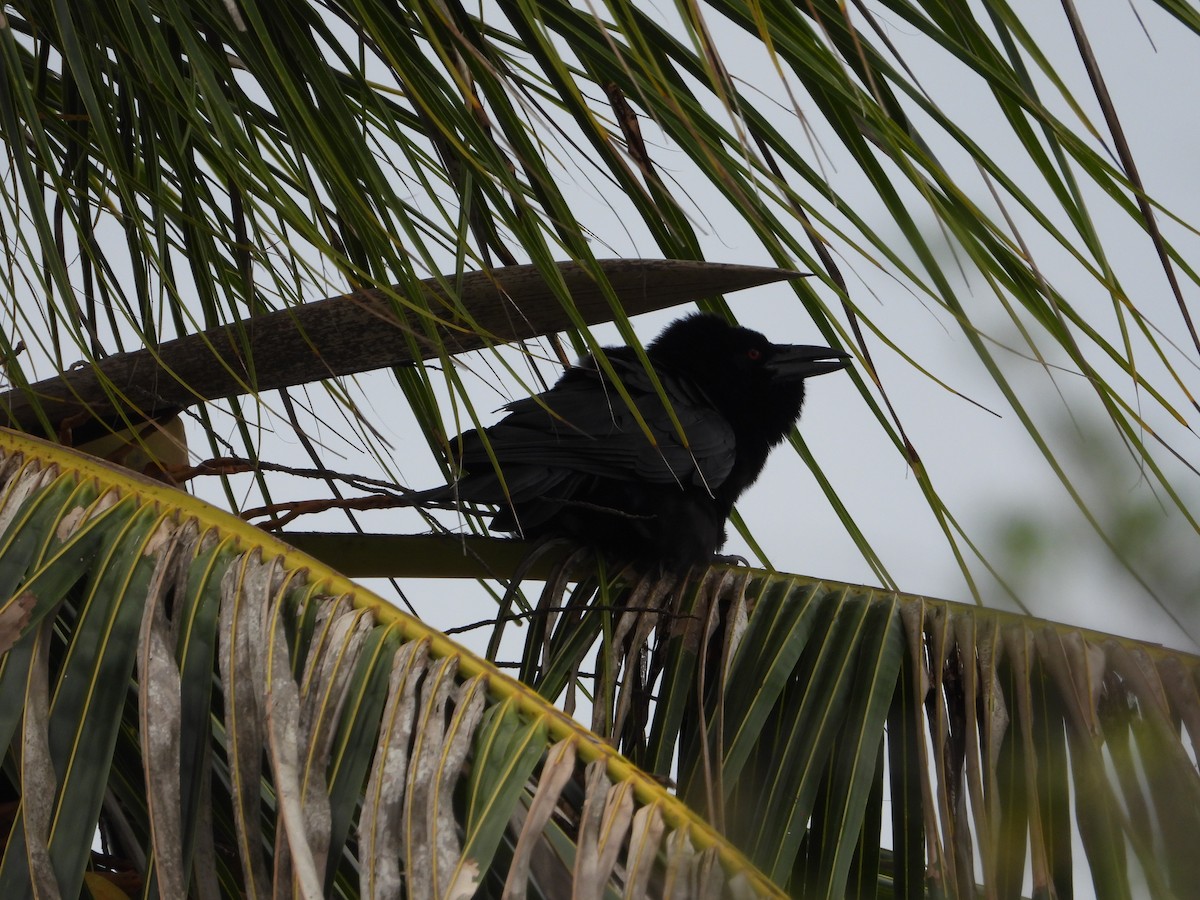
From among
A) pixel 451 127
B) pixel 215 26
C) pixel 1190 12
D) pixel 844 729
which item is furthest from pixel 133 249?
pixel 1190 12

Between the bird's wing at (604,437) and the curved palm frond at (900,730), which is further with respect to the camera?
the bird's wing at (604,437)

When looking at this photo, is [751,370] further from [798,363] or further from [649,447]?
[649,447]

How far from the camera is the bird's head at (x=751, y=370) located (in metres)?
4.06

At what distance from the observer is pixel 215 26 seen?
2.12 m

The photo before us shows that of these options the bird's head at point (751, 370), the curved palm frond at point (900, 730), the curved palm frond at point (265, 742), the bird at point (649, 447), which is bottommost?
the curved palm frond at point (265, 742)

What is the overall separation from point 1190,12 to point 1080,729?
Result: 1.14 m

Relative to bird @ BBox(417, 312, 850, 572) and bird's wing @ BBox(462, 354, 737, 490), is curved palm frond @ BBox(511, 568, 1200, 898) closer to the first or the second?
bird @ BBox(417, 312, 850, 572)

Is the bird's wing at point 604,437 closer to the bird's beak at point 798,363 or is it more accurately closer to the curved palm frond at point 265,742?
the bird's beak at point 798,363

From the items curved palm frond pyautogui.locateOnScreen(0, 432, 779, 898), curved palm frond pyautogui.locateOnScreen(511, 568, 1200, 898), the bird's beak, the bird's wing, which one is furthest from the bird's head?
curved palm frond pyautogui.locateOnScreen(0, 432, 779, 898)

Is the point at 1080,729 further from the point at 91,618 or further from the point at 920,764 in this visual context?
the point at 91,618

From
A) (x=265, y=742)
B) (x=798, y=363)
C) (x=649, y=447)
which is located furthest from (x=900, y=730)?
(x=798, y=363)

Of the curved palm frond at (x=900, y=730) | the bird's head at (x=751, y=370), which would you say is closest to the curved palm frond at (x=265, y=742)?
the curved palm frond at (x=900, y=730)

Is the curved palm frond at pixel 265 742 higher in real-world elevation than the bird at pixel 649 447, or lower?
lower

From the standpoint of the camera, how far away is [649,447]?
3.38 m
